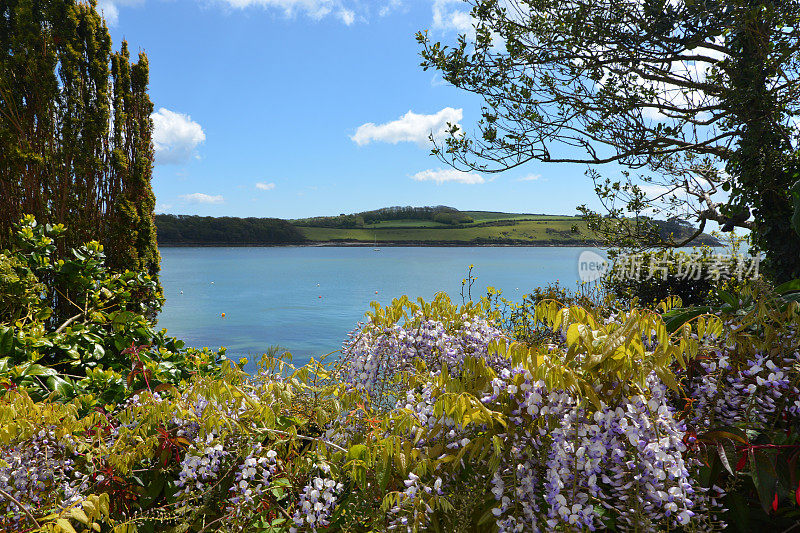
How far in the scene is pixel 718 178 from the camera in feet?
18.8

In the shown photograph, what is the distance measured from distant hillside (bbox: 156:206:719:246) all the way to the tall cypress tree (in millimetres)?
25070

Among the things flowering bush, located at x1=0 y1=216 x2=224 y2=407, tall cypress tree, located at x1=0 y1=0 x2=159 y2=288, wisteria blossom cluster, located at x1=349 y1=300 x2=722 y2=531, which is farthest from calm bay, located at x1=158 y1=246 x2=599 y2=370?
wisteria blossom cluster, located at x1=349 y1=300 x2=722 y2=531

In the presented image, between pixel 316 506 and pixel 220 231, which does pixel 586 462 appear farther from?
pixel 220 231

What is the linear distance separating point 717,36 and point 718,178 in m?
1.77

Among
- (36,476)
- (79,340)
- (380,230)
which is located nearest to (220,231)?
(380,230)

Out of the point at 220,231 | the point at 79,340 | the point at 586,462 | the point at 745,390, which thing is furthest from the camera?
the point at 220,231

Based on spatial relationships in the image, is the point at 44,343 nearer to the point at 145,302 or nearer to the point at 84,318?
the point at 84,318

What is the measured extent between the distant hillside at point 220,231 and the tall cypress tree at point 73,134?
1123 inches

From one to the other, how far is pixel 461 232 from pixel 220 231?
24.4 m

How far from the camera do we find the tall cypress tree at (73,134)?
17.3ft

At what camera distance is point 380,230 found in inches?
2154

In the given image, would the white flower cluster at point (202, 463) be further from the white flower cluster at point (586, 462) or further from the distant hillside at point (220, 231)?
the distant hillside at point (220, 231)

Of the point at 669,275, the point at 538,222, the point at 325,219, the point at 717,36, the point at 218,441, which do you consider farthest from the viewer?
the point at 325,219

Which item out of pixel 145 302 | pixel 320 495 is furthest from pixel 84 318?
pixel 320 495
